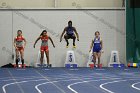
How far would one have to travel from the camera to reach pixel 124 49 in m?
20.5

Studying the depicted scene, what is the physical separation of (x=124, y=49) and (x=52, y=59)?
3.73 meters

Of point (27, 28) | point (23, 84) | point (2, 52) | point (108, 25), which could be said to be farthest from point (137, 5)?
point (23, 84)

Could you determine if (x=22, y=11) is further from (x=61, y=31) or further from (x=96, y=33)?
(x=96, y=33)

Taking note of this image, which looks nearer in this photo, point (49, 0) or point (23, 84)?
point (23, 84)

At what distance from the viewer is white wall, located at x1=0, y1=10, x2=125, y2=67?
66.8ft

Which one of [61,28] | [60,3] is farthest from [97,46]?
[60,3]

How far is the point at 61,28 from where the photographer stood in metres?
20.5

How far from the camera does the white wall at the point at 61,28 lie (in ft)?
66.8

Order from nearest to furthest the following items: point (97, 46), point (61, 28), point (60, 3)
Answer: point (97, 46) → point (61, 28) → point (60, 3)

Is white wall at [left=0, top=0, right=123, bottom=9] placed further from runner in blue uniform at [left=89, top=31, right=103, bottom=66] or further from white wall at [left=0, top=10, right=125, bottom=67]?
runner in blue uniform at [left=89, top=31, right=103, bottom=66]

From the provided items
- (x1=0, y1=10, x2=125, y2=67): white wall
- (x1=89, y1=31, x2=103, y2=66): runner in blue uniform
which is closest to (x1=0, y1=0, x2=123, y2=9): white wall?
(x1=0, y1=10, x2=125, y2=67): white wall

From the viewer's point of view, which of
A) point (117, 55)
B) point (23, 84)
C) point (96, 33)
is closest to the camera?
point (23, 84)

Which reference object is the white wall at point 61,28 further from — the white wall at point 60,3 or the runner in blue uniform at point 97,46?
the runner in blue uniform at point 97,46

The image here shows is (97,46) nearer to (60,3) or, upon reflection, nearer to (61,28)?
(61,28)
